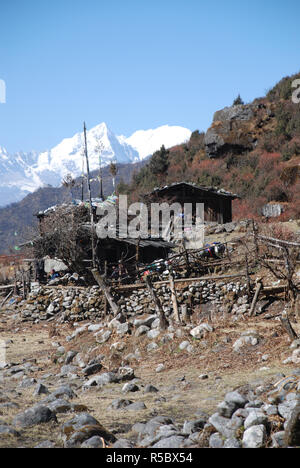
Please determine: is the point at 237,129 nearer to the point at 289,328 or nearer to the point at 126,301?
the point at 126,301

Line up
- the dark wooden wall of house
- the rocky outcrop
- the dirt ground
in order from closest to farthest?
1. the dirt ground
2. the dark wooden wall of house
3. the rocky outcrop

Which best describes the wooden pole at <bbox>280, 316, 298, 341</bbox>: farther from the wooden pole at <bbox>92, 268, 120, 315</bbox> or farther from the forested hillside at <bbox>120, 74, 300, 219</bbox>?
the forested hillside at <bbox>120, 74, 300, 219</bbox>

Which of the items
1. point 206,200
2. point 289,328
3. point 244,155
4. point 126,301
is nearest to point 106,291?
point 126,301

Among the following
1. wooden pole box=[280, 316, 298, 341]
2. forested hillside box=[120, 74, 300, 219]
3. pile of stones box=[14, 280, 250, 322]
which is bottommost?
pile of stones box=[14, 280, 250, 322]

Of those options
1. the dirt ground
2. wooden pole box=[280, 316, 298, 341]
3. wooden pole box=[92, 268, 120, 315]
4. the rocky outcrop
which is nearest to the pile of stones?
wooden pole box=[92, 268, 120, 315]

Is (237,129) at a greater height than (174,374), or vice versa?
(237,129)

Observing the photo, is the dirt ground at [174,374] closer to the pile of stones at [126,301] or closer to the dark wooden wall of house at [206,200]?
the pile of stones at [126,301]

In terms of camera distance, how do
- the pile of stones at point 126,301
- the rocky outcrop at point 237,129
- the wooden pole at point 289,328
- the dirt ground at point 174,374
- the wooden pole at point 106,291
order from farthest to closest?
the rocky outcrop at point 237,129 < the wooden pole at point 106,291 < the pile of stones at point 126,301 < the wooden pole at point 289,328 < the dirt ground at point 174,374

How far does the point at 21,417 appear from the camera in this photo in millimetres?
5742

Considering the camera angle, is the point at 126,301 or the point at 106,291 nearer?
the point at 106,291

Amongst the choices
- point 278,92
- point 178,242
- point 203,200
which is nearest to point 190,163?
point 278,92

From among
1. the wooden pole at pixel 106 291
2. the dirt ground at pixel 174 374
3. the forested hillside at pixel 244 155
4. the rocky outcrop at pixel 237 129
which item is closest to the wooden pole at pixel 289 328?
the dirt ground at pixel 174 374

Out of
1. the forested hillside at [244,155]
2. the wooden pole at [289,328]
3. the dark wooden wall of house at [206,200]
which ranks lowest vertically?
the wooden pole at [289,328]

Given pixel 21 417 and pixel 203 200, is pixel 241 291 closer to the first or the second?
pixel 21 417
